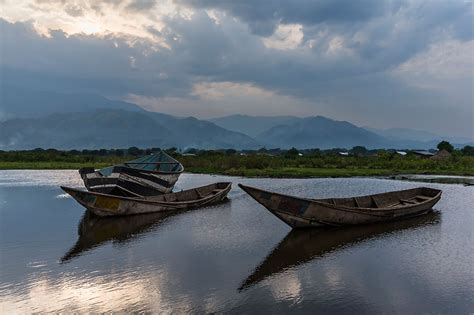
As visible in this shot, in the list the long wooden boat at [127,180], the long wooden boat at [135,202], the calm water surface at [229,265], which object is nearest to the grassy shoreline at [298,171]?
the long wooden boat at [127,180]

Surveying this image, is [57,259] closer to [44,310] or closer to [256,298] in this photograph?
[44,310]

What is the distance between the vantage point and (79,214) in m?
27.2

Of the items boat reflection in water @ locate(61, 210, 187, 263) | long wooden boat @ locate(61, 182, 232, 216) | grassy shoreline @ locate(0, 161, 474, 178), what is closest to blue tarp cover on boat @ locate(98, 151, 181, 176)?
long wooden boat @ locate(61, 182, 232, 216)

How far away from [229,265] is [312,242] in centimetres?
525

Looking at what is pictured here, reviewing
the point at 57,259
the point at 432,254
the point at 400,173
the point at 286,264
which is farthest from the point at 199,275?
the point at 400,173

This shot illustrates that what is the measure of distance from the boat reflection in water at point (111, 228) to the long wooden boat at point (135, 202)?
1.30 feet

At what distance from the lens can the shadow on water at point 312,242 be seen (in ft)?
50.5

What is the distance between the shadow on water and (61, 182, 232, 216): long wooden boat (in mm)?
9587

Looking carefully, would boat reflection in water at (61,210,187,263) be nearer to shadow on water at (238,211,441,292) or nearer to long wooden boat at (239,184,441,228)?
long wooden boat at (239,184,441,228)

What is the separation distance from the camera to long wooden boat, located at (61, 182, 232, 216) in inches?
949

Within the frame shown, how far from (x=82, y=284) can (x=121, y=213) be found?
11402mm

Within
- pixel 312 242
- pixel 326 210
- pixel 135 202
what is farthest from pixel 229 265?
pixel 135 202

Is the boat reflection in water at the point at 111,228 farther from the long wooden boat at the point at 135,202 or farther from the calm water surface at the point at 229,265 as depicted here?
the long wooden boat at the point at 135,202

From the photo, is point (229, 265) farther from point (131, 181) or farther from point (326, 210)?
point (131, 181)
